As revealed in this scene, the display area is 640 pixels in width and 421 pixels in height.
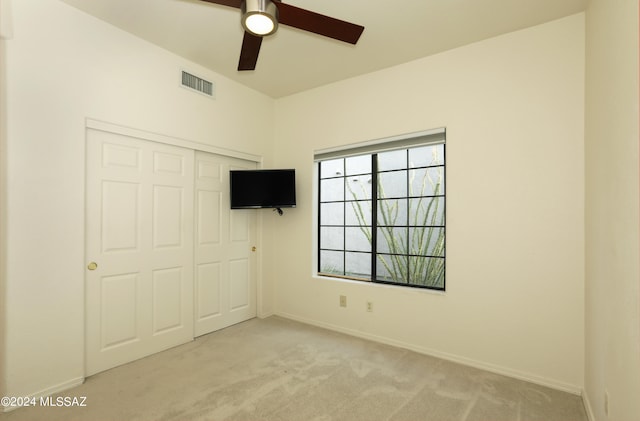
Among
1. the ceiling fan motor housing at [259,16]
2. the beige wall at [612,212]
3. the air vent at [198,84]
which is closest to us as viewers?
the beige wall at [612,212]

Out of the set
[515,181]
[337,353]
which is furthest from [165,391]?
[515,181]

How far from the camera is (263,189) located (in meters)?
→ 3.74

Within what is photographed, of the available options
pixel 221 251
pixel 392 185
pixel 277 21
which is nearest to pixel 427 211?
pixel 392 185

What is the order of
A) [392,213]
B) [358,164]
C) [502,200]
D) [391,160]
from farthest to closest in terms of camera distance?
1. [358,164]
2. [392,213]
3. [391,160]
4. [502,200]

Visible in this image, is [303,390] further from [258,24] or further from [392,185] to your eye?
[258,24]

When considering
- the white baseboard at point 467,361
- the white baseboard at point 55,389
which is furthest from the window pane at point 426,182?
the white baseboard at point 55,389

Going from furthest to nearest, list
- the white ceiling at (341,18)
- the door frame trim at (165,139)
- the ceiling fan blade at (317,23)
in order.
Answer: the door frame trim at (165,139) → the white ceiling at (341,18) → the ceiling fan blade at (317,23)

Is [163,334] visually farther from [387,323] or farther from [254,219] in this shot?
[387,323]

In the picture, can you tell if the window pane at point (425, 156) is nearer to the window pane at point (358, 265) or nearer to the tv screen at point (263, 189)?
the window pane at point (358, 265)

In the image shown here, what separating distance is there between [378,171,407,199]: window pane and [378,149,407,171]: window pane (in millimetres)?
69

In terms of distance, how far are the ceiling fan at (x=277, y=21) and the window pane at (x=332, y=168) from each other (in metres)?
2.10

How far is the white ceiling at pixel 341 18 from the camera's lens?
2.43 m

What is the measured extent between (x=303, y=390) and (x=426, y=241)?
6.90 feet

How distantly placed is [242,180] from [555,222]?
3.00m
